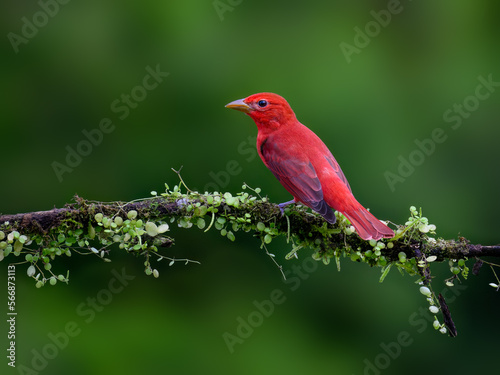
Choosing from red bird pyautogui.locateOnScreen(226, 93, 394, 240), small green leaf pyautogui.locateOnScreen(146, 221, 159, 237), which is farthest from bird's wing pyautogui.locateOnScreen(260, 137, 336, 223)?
small green leaf pyautogui.locateOnScreen(146, 221, 159, 237)

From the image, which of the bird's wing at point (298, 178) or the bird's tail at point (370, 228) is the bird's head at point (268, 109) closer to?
the bird's wing at point (298, 178)

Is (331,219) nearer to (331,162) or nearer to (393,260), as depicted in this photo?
(393,260)

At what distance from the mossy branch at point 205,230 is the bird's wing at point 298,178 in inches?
3.4

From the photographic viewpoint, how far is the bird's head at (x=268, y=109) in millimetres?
3850

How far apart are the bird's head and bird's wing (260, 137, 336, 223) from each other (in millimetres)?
165

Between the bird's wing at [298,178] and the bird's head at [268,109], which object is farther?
the bird's head at [268,109]

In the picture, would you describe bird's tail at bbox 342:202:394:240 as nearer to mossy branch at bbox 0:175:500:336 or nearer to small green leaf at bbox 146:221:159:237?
mossy branch at bbox 0:175:500:336

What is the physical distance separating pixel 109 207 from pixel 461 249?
1497 mm

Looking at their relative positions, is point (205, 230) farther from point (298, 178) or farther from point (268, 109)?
point (268, 109)

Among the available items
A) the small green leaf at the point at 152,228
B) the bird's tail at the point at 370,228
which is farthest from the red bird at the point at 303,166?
the small green leaf at the point at 152,228

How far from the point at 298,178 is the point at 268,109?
61 cm

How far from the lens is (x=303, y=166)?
3.47 metres

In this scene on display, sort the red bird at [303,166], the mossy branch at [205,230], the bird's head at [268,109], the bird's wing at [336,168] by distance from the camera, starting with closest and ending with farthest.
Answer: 1. the mossy branch at [205,230]
2. the red bird at [303,166]
3. the bird's wing at [336,168]
4. the bird's head at [268,109]

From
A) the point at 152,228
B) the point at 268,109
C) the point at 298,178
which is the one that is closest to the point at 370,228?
the point at 298,178
